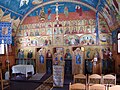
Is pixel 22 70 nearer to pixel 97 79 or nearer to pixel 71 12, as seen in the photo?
pixel 71 12

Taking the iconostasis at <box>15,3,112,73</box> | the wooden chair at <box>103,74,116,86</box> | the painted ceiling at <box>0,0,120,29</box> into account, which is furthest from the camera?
the iconostasis at <box>15,3,112,73</box>

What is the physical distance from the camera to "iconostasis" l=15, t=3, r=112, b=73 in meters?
15.4

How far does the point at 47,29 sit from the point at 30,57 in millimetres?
2913

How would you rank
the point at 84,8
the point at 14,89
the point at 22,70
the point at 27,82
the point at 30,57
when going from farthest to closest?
1. the point at 30,57
2. the point at 84,8
3. the point at 22,70
4. the point at 27,82
5. the point at 14,89

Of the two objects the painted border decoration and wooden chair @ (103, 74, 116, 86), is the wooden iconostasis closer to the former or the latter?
the painted border decoration

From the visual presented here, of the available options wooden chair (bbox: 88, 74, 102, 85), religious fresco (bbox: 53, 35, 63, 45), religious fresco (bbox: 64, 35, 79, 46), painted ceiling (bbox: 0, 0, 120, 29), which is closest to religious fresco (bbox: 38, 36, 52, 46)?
religious fresco (bbox: 53, 35, 63, 45)

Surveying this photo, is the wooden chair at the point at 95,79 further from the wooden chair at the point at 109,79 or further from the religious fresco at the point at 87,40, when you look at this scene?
the religious fresco at the point at 87,40

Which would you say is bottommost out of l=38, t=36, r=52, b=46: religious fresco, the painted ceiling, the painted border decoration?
l=38, t=36, r=52, b=46: religious fresco

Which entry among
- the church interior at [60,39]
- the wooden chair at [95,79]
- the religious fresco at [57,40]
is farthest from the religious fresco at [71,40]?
the wooden chair at [95,79]

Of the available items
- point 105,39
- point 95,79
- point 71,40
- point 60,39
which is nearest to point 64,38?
point 60,39

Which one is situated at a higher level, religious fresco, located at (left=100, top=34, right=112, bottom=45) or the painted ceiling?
the painted ceiling

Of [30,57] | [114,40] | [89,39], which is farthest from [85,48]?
[30,57]

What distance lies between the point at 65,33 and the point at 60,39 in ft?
2.18

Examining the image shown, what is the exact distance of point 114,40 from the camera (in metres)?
14.2
